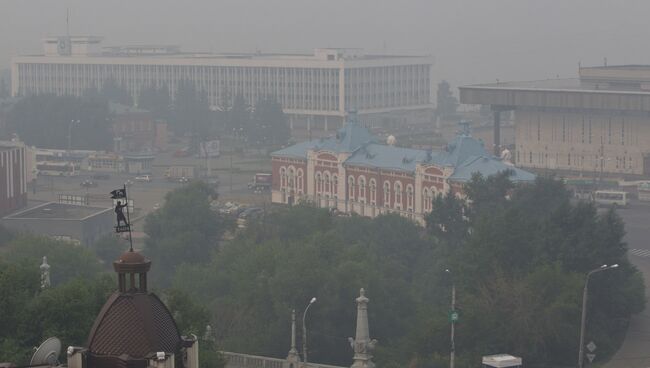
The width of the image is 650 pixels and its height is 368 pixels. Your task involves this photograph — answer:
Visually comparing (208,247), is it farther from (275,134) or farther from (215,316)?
(275,134)

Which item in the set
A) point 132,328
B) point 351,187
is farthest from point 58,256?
point 132,328

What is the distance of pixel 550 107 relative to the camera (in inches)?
2640

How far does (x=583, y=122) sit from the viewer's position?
66.6 m

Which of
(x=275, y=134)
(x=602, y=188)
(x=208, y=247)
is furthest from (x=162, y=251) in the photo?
(x=275, y=134)

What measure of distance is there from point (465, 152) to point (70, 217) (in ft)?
41.5

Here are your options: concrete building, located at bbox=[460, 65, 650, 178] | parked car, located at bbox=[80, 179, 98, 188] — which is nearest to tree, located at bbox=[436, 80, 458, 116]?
concrete building, located at bbox=[460, 65, 650, 178]

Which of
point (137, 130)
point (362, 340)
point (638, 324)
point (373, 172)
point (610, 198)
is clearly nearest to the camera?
point (362, 340)

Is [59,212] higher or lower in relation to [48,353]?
lower

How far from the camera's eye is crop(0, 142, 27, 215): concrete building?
52.3 meters

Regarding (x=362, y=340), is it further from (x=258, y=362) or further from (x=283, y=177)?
(x=283, y=177)

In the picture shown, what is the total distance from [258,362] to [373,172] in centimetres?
2873

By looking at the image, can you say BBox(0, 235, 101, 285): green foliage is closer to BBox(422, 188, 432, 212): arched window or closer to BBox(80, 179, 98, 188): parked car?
BBox(422, 188, 432, 212): arched window

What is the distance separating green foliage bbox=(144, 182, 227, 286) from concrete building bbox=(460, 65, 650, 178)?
2218 cm

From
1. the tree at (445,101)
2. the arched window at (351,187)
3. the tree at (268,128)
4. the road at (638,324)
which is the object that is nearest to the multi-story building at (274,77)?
the tree at (445,101)
